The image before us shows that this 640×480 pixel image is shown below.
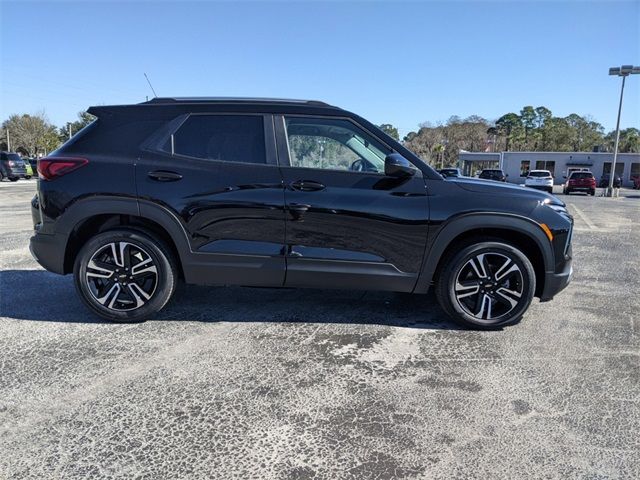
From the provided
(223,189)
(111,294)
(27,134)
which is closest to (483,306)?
(223,189)

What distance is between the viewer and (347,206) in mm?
3662

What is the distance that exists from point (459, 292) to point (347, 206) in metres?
1.21

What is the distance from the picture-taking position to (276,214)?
12.1ft

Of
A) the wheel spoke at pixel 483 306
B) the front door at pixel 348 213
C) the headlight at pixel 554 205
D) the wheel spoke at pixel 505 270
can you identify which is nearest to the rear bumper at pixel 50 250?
the front door at pixel 348 213

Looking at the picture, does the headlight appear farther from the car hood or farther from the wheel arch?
the wheel arch

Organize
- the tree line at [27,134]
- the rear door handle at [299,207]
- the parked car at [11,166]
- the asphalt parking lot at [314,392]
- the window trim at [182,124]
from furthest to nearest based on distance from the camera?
the tree line at [27,134] → the parked car at [11,166] → the window trim at [182,124] → the rear door handle at [299,207] → the asphalt parking lot at [314,392]

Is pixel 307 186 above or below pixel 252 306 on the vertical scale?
above

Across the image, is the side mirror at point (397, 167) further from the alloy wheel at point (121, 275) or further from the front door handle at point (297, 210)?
the alloy wheel at point (121, 275)

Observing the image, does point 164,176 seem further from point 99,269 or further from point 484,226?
point 484,226

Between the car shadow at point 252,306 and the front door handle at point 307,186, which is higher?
the front door handle at point 307,186

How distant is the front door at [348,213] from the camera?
3676mm

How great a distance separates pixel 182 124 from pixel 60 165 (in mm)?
1047

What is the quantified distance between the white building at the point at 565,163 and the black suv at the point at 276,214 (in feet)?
161

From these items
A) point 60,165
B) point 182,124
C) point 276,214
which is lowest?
point 276,214
